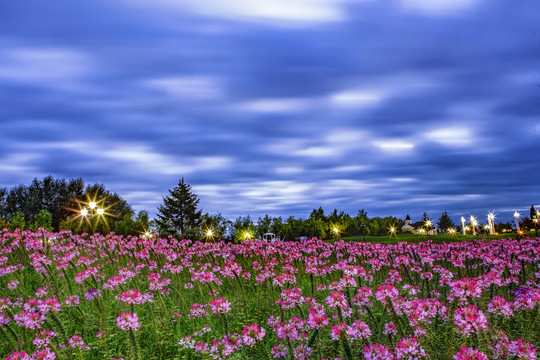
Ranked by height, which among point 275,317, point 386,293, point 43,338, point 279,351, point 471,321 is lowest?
point 275,317

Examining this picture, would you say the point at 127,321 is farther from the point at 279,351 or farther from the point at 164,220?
the point at 164,220

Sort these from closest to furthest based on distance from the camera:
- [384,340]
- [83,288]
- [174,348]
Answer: [384,340] < [174,348] < [83,288]

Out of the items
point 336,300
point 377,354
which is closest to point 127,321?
point 336,300

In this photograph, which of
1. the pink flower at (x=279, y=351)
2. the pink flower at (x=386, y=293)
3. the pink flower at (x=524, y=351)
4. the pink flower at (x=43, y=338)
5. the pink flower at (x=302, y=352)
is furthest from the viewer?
the pink flower at (x=43, y=338)

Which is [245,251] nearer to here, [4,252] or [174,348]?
[174,348]

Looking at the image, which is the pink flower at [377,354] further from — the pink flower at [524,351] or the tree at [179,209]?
the tree at [179,209]

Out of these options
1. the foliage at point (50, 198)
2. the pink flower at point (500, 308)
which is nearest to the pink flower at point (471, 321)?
the pink flower at point (500, 308)

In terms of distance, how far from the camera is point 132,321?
4.50m

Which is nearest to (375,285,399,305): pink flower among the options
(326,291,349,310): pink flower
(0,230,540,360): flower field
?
(0,230,540,360): flower field

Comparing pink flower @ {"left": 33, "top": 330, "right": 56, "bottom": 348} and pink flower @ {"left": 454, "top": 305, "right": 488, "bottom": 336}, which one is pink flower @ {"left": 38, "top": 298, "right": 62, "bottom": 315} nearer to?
pink flower @ {"left": 33, "top": 330, "right": 56, "bottom": 348}

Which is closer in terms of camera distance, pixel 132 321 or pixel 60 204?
pixel 132 321

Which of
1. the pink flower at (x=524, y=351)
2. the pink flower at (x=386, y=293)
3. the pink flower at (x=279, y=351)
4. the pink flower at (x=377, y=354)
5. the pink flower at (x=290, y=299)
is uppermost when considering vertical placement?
the pink flower at (x=386, y=293)

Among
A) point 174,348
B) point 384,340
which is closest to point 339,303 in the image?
point 384,340

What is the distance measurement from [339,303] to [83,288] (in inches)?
259
